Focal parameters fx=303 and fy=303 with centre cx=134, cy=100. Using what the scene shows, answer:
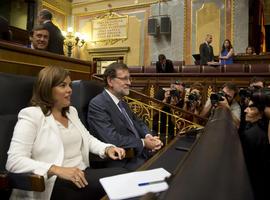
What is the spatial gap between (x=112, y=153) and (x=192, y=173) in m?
1.22

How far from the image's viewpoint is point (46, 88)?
1534 mm

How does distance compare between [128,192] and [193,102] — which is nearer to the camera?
[128,192]

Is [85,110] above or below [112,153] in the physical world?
above

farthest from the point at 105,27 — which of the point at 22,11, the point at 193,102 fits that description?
the point at 193,102

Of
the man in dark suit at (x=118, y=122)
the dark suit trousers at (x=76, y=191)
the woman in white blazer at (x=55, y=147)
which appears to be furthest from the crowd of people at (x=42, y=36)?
the dark suit trousers at (x=76, y=191)

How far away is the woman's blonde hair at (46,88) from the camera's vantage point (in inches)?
60.1

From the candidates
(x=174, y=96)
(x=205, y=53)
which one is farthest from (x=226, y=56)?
(x=174, y=96)

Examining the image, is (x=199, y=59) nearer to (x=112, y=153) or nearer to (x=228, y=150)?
(x=112, y=153)

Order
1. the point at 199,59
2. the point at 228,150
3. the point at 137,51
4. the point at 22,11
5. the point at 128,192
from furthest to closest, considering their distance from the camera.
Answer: the point at 137,51 → the point at 22,11 → the point at 199,59 → the point at 128,192 → the point at 228,150

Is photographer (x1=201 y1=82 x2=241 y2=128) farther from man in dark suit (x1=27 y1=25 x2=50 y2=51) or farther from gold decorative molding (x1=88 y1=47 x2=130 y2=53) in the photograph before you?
gold decorative molding (x1=88 y1=47 x2=130 y2=53)

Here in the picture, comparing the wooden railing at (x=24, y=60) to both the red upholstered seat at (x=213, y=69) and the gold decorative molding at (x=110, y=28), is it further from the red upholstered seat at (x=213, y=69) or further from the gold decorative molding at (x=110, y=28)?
the gold decorative molding at (x=110, y=28)

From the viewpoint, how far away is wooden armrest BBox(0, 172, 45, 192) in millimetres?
1209

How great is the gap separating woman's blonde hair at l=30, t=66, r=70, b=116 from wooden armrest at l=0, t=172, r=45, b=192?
0.36 metres

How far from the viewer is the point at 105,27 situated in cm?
942
